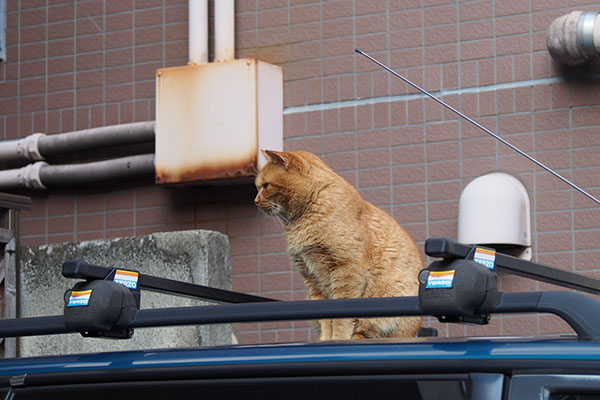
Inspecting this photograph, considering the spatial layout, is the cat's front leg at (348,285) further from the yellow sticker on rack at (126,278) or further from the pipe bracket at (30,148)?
the pipe bracket at (30,148)

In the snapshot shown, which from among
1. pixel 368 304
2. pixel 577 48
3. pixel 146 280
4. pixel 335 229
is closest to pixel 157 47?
pixel 577 48

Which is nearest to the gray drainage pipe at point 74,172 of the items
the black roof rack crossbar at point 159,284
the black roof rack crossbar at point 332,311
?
the black roof rack crossbar at point 159,284

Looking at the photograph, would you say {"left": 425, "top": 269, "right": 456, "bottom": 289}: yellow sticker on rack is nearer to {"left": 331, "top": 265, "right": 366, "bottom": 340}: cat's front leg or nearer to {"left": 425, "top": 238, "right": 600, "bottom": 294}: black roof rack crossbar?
{"left": 425, "top": 238, "right": 600, "bottom": 294}: black roof rack crossbar

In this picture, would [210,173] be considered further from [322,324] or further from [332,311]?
[332,311]

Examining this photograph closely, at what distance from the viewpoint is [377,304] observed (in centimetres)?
208

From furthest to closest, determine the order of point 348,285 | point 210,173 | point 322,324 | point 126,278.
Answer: point 210,173 < point 322,324 < point 348,285 < point 126,278

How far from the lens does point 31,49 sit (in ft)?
28.2

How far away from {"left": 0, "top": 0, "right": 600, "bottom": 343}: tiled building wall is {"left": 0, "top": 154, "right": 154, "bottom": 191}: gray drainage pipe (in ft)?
0.50

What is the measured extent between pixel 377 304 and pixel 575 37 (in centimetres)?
476

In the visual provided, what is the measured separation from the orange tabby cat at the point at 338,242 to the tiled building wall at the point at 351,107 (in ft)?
7.78

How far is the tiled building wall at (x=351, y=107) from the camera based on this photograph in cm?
682

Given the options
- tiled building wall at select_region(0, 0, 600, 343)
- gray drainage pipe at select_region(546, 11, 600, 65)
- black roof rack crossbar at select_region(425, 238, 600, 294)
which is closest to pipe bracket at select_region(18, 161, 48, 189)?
tiled building wall at select_region(0, 0, 600, 343)

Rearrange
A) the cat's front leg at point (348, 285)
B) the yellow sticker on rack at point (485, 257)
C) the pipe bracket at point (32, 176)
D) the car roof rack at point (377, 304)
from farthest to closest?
the pipe bracket at point (32, 176) < the cat's front leg at point (348, 285) < the yellow sticker on rack at point (485, 257) < the car roof rack at point (377, 304)

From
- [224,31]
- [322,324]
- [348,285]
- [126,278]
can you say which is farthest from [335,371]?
[224,31]
